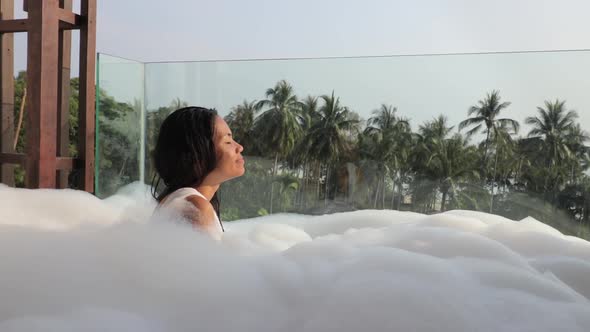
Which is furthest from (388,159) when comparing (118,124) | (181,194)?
(181,194)

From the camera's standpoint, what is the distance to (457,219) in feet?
6.92

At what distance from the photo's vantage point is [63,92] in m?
2.69

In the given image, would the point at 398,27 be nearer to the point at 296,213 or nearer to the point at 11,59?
the point at 296,213

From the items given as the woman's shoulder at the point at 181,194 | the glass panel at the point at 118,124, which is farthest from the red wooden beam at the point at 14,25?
the woman's shoulder at the point at 181,194

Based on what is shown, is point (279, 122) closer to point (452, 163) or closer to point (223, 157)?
point (452, 163)

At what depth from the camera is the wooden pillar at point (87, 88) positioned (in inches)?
104

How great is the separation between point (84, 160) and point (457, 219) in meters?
1.65

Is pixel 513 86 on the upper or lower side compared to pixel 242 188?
upper

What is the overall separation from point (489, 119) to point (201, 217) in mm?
1986

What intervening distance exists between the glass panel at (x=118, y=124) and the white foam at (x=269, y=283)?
1.67 metres

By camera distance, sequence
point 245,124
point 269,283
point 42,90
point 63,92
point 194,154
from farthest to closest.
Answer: point 245,124 < point 63,92 < point 42,90 < point 194,154 < point 269,283

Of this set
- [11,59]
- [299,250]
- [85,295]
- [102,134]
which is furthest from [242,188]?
[85,295]

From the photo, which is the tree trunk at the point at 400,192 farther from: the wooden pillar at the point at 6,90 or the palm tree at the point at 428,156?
the wooden pillar at the point at 6,90

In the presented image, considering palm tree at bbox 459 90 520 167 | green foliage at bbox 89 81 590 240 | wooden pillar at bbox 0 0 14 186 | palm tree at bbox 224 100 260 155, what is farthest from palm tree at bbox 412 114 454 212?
wooden pillar at bbox 0 0 14 186
